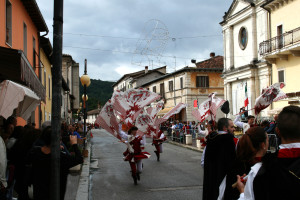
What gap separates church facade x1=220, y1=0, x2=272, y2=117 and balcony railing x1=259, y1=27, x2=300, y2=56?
0.94m

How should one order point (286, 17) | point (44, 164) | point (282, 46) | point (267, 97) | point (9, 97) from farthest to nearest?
1. point (286, 17)
2. point (282, 46)
3. point (267, 97)
4. point (9, 97)
5. point (44, 164)

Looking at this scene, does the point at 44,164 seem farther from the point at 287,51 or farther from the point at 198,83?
the point at 198,83

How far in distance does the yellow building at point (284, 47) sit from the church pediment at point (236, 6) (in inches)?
127

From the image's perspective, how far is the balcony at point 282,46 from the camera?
22.8m

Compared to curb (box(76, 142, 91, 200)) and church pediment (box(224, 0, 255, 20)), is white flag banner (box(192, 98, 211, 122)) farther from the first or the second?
church pediment (box(224, 0, 255, 20))

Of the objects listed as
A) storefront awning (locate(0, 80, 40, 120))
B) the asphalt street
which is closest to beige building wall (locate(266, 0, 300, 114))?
the asphalt street

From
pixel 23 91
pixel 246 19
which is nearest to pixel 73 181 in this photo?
pixel 23 91

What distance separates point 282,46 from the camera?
24188 mm

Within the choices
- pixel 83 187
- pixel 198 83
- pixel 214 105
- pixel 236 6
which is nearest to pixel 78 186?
pixel 83 187

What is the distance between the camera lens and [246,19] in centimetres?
3012

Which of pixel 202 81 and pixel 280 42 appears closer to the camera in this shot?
pixel 280 42

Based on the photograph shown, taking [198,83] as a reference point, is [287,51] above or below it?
above

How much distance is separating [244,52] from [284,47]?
7.04m

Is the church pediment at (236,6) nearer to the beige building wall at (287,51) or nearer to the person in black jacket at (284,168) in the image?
the beige building wall at (287,51)
